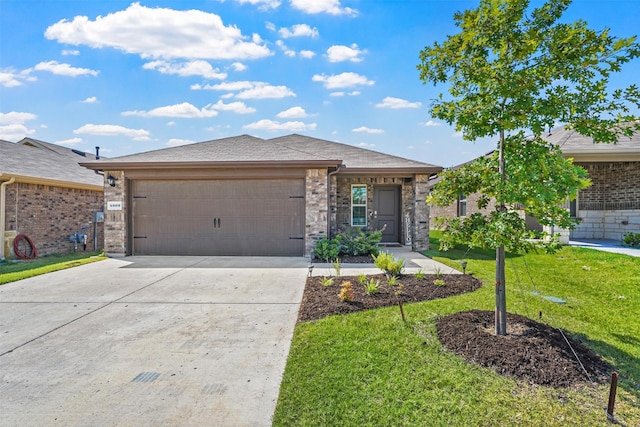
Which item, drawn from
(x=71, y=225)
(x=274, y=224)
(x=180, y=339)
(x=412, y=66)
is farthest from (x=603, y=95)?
(x=71, y=225)

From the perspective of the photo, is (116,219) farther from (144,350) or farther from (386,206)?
(386,206)

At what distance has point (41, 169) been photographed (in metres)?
11.2

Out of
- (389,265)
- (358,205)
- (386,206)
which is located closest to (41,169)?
(358,205)

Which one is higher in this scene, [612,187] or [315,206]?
[612,187]

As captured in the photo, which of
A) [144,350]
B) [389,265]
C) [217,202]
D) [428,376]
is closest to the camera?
[428,376]

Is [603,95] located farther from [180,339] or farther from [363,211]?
[363,211]

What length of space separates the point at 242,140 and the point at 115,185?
4030mm

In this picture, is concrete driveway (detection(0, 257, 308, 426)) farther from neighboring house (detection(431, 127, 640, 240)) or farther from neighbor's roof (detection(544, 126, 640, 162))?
neighbor's roof (detection(544, 126, 640, 162))

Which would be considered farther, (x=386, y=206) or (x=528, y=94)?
(x=386, y=206)

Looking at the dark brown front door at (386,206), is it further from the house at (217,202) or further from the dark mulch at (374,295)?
the dark mulch at (374,295)

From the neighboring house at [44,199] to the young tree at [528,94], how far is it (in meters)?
11.7

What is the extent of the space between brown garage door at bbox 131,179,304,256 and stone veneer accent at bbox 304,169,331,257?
0.23m

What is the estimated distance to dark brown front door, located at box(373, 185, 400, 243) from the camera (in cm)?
1184

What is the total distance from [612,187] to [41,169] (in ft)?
62.7
